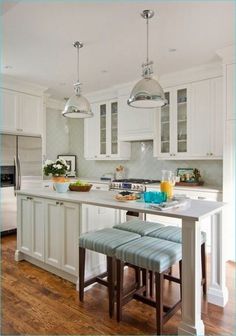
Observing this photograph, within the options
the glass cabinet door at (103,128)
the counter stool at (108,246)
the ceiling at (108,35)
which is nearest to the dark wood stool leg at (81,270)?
the counter stool at (108,246)

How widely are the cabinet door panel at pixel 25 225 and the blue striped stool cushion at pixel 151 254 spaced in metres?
1.49

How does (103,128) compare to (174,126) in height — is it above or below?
above

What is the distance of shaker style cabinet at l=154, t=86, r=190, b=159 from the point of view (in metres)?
3.75

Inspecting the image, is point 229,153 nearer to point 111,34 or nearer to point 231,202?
point 231,202

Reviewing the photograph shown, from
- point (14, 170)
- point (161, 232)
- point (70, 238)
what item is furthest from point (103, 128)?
point (161, 232)

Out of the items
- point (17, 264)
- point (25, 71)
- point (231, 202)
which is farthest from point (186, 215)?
point (25, 71)

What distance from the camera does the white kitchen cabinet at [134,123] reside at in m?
4.11

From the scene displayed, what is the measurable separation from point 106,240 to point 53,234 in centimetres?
88

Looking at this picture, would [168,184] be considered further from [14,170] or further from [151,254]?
[14,170]

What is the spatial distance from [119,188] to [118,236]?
906 millimetres

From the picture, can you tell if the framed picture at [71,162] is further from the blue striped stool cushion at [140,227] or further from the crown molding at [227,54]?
the crown molding at [227,54]

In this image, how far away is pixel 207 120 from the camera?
351 cm

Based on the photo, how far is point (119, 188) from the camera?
2936 mm

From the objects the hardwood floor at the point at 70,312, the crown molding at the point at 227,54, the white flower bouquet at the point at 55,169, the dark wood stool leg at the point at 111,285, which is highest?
the crown molding at the point at 227,54
